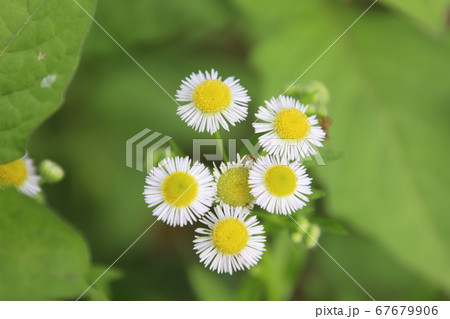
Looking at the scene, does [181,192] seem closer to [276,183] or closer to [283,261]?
[276,183]

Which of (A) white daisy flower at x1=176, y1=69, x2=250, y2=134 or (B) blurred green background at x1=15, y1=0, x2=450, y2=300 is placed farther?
(B) blurred green background at x1=15, y1=0, x2=450, y2=300

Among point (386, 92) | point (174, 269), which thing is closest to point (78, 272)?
point (174, 269)

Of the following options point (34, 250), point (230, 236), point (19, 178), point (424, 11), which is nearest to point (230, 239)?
point (230, 236)

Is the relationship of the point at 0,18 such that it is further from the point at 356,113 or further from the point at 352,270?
the point at 352,270

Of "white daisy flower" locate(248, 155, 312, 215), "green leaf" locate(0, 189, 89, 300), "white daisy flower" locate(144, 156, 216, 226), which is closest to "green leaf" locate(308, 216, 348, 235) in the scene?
"white daisy flower" locate(248, 155, 312, 215)

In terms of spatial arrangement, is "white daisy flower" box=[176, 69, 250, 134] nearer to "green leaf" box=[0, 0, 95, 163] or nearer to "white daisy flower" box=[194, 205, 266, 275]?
"white daisy flower" box=[194, 205, 266, 275]

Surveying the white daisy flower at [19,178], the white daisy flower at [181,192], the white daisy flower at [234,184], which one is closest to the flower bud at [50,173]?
the white daisy flower at [19,178]

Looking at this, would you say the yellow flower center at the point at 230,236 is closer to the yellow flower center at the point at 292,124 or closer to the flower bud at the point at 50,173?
the yellow flower center at the point at 292,124
